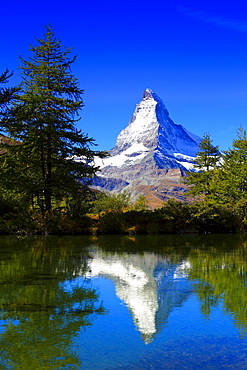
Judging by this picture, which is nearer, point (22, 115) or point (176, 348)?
point (176, 348)

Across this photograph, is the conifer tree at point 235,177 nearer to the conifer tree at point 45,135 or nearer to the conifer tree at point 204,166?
the conifer tree at point 204,166

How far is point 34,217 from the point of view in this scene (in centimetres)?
2619

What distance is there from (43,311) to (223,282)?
4.78m

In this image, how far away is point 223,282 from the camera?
10047 mm

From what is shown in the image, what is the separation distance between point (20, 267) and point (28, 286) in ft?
9.96

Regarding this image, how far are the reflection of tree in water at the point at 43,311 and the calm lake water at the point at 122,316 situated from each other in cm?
1

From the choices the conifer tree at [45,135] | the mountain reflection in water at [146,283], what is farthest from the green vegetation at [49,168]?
the mountain reflection in water at [146,283]

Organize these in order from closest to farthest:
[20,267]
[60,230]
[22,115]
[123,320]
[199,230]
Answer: [123,320]
[20,267]
[22,115]
[60,230]
[199,230]

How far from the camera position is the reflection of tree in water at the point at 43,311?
201 inches

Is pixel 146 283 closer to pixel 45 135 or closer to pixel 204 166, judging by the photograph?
pixel 45 135

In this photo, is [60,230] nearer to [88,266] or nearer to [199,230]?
[199,230]

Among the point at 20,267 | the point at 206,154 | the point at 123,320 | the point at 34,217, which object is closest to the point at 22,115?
the point at 34,217

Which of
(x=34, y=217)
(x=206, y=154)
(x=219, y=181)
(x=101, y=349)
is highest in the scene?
(x=206, y=154)

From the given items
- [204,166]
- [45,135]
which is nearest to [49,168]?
[45,135]
